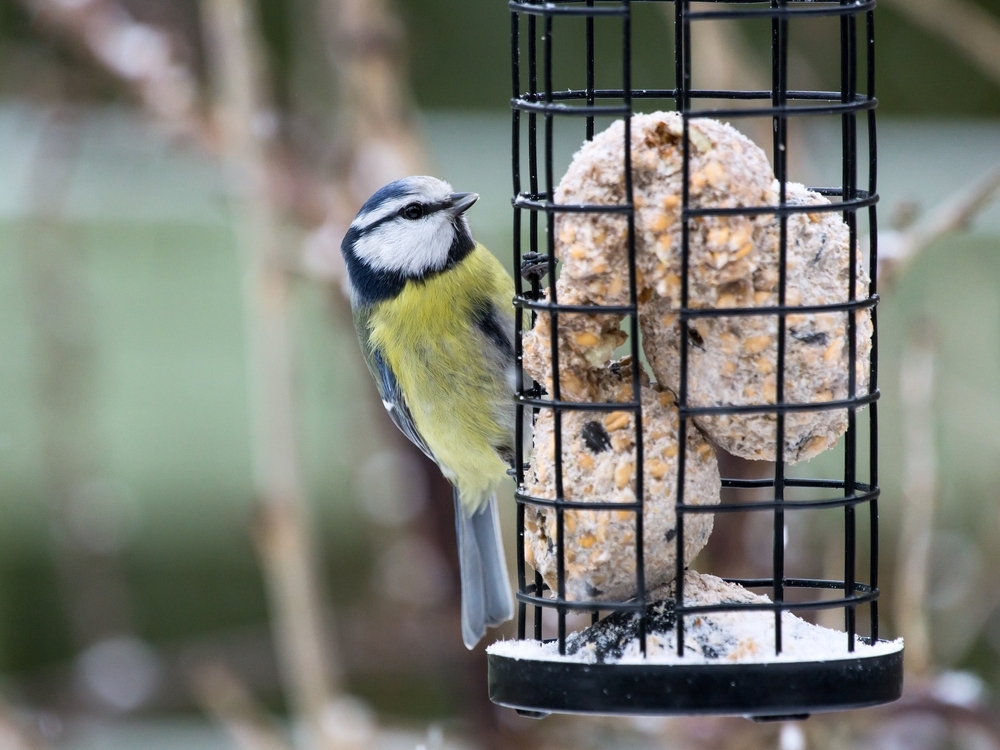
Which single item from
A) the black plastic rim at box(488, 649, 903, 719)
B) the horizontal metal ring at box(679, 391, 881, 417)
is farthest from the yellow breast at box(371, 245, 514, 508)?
the black plastic rim at box(488, 649, 903, 719)

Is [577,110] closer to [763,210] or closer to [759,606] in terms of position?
[763,210]

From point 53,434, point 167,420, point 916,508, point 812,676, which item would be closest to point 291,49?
point 167,420

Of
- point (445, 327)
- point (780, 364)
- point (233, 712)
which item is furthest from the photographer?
point (233, 712)

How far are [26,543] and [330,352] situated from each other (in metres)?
1.89

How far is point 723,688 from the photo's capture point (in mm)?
2053

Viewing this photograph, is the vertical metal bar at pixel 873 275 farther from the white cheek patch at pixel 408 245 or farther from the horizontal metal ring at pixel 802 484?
the white cheek patch at pixel 408 245

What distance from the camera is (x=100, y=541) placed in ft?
15.5

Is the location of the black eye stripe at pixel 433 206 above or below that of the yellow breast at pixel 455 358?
above

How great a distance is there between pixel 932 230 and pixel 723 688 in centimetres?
117

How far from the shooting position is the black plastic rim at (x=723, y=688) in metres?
2.04

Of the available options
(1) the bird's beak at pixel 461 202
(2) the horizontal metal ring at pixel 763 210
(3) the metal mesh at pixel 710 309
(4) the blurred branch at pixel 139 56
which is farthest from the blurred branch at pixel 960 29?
(4) the blurred branch at pixel 139 56

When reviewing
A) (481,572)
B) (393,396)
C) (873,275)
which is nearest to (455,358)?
(393,396)

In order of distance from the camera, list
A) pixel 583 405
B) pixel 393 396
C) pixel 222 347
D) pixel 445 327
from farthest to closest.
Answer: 1. pixel 222 347
2. pixel 393 396
3. pixel 445 327
4. pixel 583 405

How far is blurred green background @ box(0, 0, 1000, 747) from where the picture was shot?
4.45m
